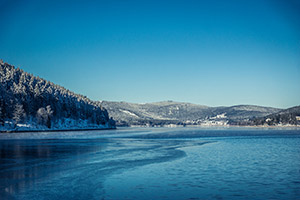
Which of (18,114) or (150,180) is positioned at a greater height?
(18,114)

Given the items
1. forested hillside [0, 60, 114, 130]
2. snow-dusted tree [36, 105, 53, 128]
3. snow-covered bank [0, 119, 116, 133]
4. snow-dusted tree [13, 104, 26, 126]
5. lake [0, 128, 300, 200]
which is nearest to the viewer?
lake [0, 128, 300, 200]

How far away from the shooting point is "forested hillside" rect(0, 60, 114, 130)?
387 ft

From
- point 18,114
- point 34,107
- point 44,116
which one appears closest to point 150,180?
point 18,114

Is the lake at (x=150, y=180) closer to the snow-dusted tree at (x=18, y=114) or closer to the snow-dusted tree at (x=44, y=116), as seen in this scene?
the snow-dusted tree at (x=18, y=114)

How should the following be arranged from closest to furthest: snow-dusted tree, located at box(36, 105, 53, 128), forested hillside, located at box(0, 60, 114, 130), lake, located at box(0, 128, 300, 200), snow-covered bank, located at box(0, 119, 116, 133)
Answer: lake, located at box(0, 128, 300, 200) < snow-covered bank, located at box(0, 119, 116, 133) < forested hillside, located at box(0, 60, 114, 130) < snow-dusted tree, located at box(36, 105, 53, 128)

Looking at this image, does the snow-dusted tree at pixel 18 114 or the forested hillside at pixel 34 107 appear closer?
the snow-dusted tree at pixel 18 114

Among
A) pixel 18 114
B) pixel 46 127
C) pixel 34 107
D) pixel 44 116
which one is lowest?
pixel 46 127

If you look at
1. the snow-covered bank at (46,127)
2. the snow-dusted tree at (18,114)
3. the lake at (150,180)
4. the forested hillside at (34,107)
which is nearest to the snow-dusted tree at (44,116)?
the forested hillside at (34,107)

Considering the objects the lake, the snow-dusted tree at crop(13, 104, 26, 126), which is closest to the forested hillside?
the snow-dusted tree at crop(13, 104, 26, 126)

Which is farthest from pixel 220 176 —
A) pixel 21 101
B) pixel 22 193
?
pixel 21 101

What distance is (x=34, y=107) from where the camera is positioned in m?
138

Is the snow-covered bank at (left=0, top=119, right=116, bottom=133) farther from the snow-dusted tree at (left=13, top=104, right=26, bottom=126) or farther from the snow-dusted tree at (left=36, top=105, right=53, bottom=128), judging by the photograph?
the snow-dusted tree at (left=13, top=104, right=26, bottom=126)

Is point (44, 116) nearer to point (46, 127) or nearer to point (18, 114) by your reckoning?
point (46, 127)

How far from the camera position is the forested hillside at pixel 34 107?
118000 mm
